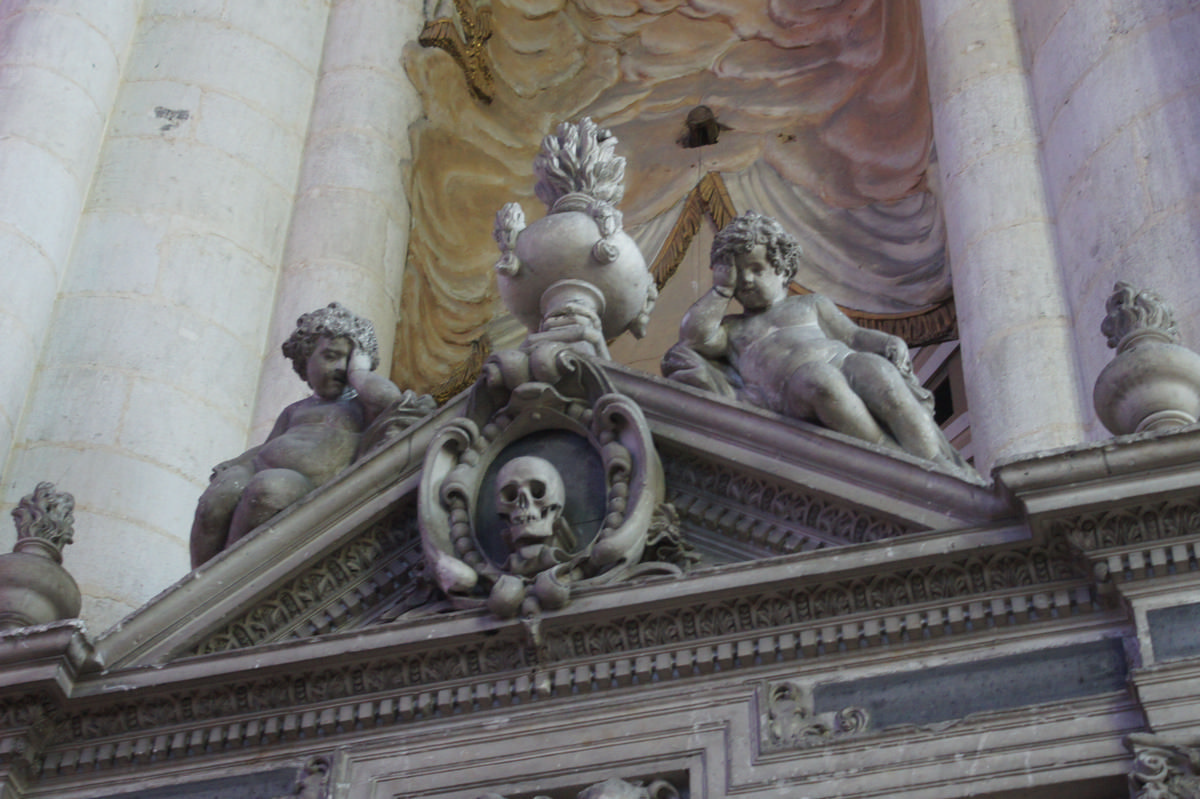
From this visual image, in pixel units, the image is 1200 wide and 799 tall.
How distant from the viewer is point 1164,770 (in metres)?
6.12

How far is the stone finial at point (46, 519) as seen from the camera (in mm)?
8117

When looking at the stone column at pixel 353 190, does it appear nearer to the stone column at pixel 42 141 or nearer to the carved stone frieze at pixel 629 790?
the stone column at pixel 42 141

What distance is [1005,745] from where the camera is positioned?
645 cm

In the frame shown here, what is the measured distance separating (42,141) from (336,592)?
5.42 metres

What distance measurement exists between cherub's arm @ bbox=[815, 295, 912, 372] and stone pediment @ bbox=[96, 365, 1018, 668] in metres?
0.87

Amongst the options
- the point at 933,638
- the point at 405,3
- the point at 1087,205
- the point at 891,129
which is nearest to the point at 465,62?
the point at 405,3

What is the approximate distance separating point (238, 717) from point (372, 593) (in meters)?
0.68

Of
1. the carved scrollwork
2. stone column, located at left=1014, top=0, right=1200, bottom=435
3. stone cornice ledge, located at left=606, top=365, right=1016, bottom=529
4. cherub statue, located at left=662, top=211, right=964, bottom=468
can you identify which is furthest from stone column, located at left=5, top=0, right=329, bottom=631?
stone column, located at left=1014, top=0, right=1200, bottom=435

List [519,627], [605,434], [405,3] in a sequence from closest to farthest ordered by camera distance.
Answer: [519,627]
[605,434]
[405,3]

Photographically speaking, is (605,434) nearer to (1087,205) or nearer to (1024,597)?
(1024,597)

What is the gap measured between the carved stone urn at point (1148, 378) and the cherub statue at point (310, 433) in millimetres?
2808

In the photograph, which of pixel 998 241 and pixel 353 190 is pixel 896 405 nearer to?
pixel 998 241

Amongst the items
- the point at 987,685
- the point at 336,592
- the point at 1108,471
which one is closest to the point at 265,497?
the point at 336,592

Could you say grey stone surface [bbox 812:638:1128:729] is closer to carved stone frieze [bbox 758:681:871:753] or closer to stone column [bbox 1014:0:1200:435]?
carved stone frieze [bbox 758:681:871:753]
